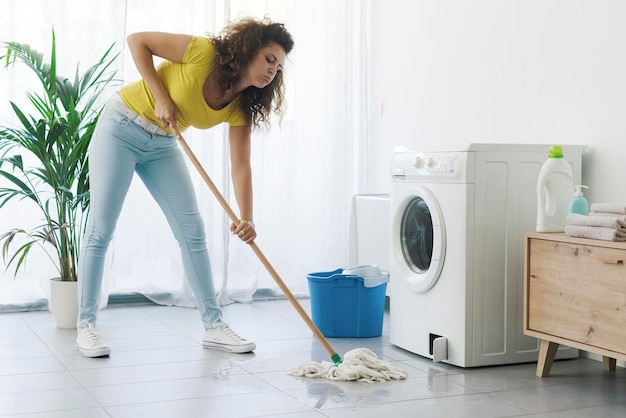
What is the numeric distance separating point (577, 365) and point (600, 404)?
0.56 metres

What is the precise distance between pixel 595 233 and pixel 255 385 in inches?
46.8

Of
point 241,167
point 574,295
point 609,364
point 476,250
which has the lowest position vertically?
point 609,364

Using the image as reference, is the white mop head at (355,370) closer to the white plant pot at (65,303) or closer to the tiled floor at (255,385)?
the tiled floor at (255,385)

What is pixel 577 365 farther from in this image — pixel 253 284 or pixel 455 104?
pixel 253 284

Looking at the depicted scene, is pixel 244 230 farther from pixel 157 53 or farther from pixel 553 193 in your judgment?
pixel 553 193

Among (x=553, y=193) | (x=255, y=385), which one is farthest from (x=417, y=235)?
(x=255, y=385)

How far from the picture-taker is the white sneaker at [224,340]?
308cm

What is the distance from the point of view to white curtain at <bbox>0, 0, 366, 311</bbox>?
13.0 feet

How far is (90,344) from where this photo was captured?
2.99 metres

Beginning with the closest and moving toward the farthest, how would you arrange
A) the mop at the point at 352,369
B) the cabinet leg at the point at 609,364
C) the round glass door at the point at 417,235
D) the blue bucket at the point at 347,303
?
the mop at the point at 352,369, the cabinet leg at the point at 609,364, the round glass door at the point at 417,235, the blue bucket at the point at 347,303

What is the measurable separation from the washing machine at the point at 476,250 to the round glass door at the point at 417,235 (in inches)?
0.8

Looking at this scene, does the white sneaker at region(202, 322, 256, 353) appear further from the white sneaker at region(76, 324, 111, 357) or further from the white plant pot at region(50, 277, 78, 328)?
the white plant pot at region(50, 277, 78, 328)

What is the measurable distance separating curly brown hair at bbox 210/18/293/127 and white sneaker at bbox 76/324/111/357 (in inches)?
39.6

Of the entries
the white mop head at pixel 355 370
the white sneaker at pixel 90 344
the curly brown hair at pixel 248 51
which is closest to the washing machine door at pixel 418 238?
the white mop head at pixel 355 370
